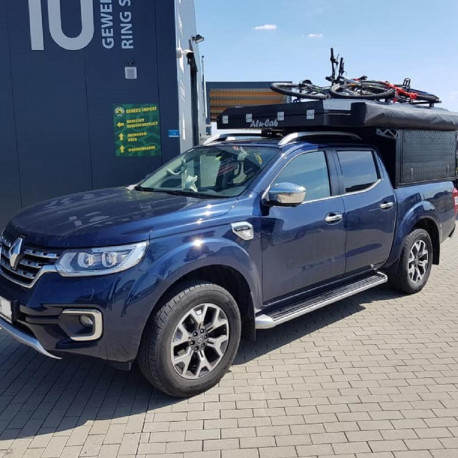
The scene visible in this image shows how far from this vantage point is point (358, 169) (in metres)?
4.90

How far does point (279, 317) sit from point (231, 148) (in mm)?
1650

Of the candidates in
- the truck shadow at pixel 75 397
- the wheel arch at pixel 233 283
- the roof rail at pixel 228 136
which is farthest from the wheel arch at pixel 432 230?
the wheel arch at pixel 233 283

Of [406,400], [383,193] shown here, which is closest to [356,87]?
[383,193]

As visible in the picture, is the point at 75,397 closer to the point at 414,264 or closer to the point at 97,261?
the point at 97,261

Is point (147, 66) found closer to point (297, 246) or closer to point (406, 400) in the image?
point (297, 246)

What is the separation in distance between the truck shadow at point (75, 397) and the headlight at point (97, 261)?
582 millimetres

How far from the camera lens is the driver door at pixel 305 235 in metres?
3.85

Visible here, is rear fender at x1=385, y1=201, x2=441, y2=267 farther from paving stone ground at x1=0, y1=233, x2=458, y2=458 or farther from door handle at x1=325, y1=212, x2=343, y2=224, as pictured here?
door handle at x1=325, y1=212, x2=343, y2=224

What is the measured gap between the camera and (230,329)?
3.59 metres

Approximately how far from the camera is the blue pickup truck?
3.02 meters

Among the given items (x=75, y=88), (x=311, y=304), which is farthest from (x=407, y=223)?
(x=75, y=88)

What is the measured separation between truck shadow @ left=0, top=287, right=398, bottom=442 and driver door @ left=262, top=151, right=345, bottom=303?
708 millimetres

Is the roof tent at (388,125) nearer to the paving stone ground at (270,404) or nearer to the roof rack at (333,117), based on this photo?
the roof rack at (333,117)

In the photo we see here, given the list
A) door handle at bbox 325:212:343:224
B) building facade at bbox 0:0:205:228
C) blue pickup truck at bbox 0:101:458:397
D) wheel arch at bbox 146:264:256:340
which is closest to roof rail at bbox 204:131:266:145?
blue pickup truck at bbox 0:101:458:397
